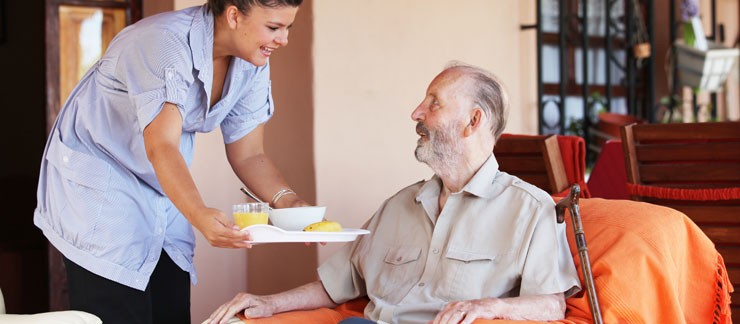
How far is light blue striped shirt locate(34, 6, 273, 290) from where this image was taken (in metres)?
1.71

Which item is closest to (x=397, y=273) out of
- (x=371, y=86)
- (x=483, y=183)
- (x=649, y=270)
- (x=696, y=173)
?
(x=483, y=183)

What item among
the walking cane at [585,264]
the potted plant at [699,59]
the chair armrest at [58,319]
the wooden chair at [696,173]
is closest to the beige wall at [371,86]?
the wooden chair at [696,173]

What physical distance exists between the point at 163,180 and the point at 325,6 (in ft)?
5.54

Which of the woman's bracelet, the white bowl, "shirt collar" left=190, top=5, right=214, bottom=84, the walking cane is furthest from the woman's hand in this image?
the walking cane

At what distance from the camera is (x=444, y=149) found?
1.97 m

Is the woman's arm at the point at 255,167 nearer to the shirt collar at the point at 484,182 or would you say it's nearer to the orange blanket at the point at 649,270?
the orange blanket at the point at 649,270

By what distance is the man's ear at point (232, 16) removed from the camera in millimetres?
1744

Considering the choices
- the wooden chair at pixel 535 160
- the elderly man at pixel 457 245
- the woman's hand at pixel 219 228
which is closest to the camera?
the woman's hand at pixel 219 228

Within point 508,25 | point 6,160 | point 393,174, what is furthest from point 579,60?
point 6,160

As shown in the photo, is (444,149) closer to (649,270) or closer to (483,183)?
(483,183)

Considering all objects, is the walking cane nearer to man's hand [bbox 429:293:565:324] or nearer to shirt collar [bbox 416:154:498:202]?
man's hand [bbox 429:293:565:324]

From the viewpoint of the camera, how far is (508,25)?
12.5 feet

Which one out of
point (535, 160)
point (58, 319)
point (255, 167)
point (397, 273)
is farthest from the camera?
point (535, 160)

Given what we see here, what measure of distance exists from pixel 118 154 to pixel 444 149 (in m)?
0.80
